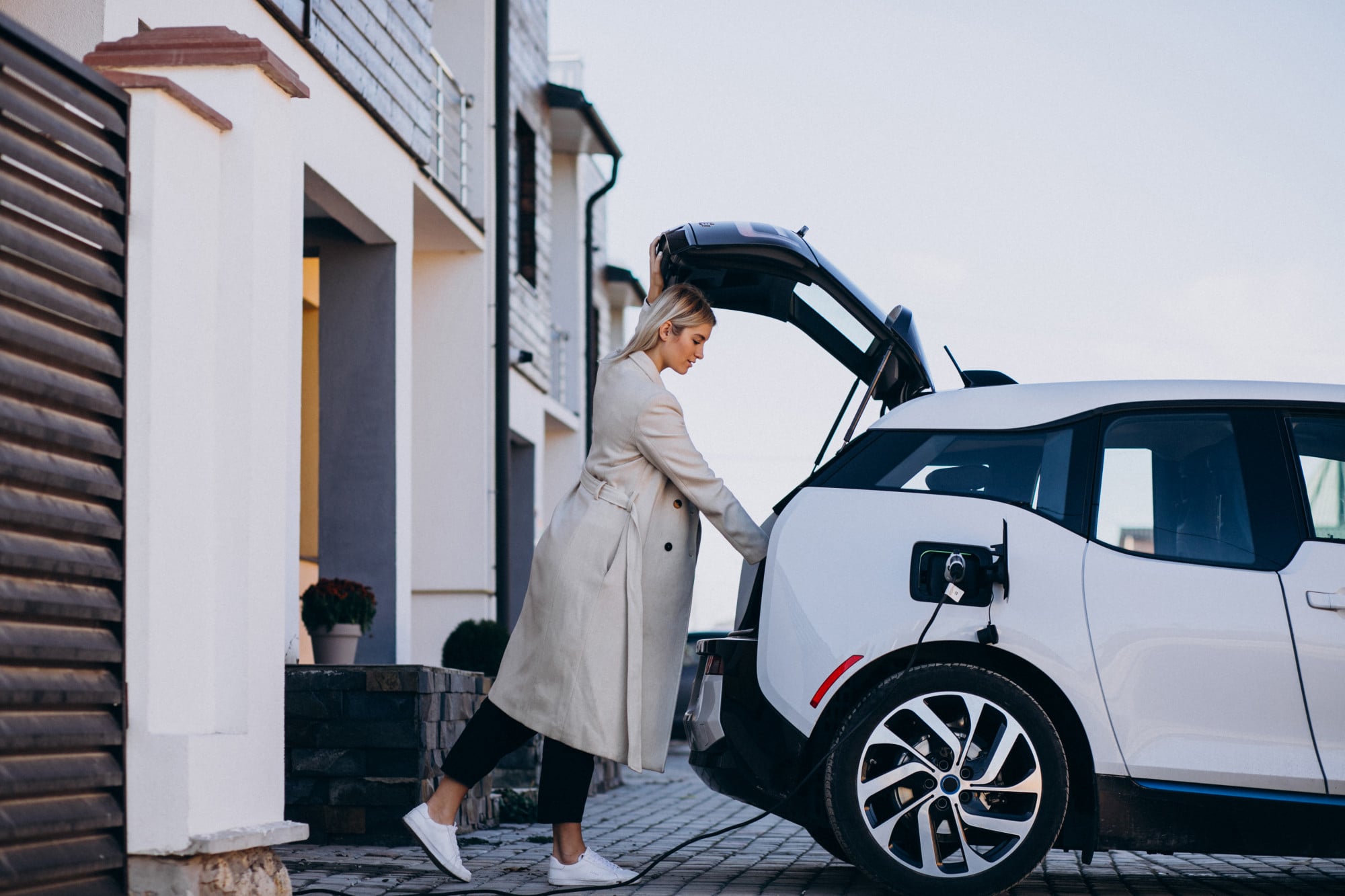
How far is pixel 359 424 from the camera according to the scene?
401 inches

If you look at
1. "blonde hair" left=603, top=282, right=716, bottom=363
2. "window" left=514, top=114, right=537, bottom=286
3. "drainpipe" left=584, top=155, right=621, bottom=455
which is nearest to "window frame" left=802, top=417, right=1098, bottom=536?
"blonde hair" left=603, top=282, right=716, bottom=363

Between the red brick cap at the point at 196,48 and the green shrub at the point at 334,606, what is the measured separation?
4708 mm

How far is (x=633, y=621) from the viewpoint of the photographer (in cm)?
537

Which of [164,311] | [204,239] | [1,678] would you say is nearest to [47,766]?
[1,678]

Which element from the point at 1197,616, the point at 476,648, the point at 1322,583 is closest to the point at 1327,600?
the point at 1322,583

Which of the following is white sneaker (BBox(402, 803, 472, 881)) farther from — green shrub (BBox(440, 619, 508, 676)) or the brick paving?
green shrub (BBox(440, 619, 508, 676))

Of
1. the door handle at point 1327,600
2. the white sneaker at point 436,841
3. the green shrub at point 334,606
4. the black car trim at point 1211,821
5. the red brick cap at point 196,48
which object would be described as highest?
the red brick cap at point 196,48

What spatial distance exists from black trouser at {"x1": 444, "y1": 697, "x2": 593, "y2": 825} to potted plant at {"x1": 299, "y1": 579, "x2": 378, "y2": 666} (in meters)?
3.76

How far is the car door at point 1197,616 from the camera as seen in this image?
4.82m

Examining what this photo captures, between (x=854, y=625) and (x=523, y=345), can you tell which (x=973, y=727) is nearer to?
(x=854, y=625)

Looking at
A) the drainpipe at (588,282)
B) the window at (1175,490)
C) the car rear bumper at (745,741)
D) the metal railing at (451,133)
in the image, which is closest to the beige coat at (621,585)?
the car rear bumper at (745,741)

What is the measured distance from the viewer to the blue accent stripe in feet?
15.7

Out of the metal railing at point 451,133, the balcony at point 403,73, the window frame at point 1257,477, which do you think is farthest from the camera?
the metal railing at point 451,133

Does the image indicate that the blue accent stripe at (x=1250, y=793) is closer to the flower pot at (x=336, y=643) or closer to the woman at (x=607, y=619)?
the woman at (x=607, y=619)
